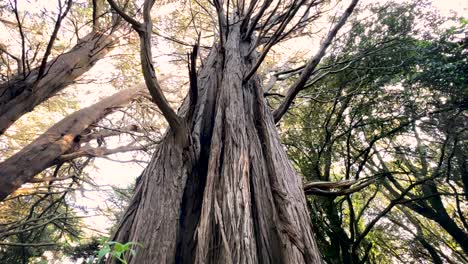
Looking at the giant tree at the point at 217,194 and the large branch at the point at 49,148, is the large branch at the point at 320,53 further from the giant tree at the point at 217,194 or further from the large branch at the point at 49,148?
the large branch at the point at 49,148

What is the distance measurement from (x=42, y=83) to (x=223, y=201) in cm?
358

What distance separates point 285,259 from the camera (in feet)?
3.36

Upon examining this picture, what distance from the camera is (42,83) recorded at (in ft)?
11.7

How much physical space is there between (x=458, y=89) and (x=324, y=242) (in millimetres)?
2458

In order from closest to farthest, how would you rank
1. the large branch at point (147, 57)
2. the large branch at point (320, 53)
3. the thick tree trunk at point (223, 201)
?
1. the thick tree trunk at point (223, 201)
2. the large branch at point (147, 57)
3. the large branch at point (320, 53)

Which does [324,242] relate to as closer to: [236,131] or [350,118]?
[350,118]

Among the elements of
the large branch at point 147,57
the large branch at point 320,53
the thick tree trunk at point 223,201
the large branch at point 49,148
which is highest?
the large branch at point 49,148

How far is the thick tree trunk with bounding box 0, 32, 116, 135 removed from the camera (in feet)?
10.5

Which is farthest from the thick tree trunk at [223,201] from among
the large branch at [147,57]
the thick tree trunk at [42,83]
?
the thick tree trunk at [42,83]

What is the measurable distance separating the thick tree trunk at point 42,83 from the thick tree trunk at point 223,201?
2.01 meters

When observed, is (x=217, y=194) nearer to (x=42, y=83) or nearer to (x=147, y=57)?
(x=147, y=57)

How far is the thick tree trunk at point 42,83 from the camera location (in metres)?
3.20

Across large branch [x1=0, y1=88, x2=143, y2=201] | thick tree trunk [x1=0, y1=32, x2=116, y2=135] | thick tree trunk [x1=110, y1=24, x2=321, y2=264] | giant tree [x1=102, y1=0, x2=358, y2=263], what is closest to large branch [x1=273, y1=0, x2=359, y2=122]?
giant tree [x1=102, y1=0, x2=358, y2=263]

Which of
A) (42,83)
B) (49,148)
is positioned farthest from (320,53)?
(42,83)
